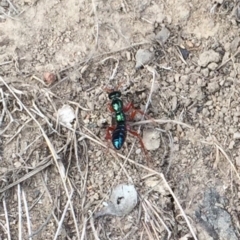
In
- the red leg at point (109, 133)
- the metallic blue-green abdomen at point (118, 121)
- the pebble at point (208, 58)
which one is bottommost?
the red leg at point (109, 133)

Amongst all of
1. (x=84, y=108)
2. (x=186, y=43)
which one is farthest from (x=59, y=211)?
(x=186, y=43)

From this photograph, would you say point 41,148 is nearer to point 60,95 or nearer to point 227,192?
point 60,95

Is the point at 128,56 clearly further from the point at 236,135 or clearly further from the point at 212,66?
the point at 236,135

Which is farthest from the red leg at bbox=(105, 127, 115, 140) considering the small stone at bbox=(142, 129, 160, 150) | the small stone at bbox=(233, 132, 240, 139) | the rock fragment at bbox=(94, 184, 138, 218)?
the small stone at bbox=(233, 132, 240, 139)

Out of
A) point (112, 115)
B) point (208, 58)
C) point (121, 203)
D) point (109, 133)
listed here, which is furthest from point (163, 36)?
point (121, 203)

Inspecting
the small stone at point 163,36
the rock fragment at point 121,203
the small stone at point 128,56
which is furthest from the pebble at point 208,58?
the rock fragment at point 121,203

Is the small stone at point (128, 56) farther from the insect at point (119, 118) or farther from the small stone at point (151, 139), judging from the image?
the small stone at point (151, 139)
